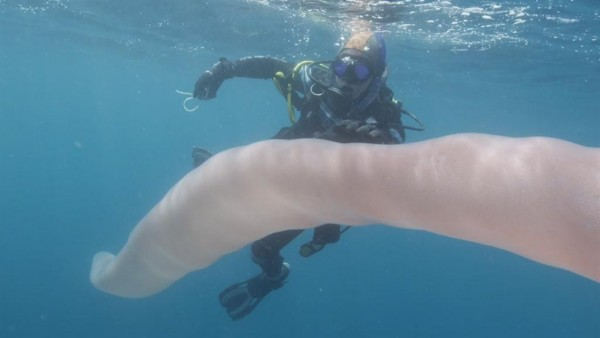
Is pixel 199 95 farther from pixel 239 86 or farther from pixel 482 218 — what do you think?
pixel 239 86

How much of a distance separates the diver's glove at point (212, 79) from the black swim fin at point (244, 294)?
2.62m

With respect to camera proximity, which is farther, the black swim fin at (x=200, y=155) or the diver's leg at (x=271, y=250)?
the diver's leg at (x=271, y=250)

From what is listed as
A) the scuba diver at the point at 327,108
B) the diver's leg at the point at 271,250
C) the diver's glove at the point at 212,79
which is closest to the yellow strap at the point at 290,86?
the scuba diver at the point at 327,108

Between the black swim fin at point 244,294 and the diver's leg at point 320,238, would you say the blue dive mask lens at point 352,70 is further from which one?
the black swim fin at point 244,294

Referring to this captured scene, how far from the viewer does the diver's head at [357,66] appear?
18.5 ft

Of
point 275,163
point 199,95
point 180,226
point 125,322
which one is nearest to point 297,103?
point 199,95

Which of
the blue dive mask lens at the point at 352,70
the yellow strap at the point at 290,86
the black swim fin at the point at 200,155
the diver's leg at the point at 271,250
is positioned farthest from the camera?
the yellow strap at the point at 290,86

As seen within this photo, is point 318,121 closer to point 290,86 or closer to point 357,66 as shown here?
point 357,66

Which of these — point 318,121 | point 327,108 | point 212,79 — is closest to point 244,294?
point 318,121

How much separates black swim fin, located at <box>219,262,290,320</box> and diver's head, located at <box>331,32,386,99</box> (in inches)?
106

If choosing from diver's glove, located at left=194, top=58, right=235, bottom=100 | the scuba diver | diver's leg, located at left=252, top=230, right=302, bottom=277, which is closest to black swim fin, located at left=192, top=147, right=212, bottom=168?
the scuba diver

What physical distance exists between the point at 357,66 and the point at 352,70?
0.07 meters

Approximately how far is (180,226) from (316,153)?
1.05m

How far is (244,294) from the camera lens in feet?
21.2
